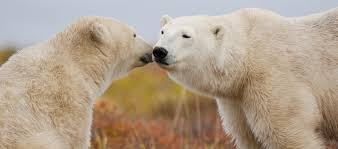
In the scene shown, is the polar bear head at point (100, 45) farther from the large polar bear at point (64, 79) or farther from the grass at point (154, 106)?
the grass at point (154, 106)

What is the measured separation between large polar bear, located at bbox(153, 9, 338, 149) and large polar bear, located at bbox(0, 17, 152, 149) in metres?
0.45

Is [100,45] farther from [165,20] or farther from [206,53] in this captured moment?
[206,53]

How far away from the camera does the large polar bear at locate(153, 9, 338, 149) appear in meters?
6.08

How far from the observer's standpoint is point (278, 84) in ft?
20.1

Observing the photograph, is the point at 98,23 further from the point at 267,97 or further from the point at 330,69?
the point at 330,69

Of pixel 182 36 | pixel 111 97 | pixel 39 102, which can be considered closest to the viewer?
pixel 39 102

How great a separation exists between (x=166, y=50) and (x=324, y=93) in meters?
1.46

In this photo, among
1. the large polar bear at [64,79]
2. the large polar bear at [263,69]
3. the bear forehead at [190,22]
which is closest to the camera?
the large polar bear at [64,79]

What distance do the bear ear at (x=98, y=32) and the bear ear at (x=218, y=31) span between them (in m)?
0.94

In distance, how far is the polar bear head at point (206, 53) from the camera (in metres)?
6.13

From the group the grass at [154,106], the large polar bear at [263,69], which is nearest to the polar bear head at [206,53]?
the large polar bear at [263,69]

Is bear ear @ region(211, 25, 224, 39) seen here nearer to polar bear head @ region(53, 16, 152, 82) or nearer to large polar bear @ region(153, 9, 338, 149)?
large polar bear @ region(153, 9, 338, 149)

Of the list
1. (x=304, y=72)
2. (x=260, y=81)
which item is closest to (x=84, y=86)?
(x=260, y=81)

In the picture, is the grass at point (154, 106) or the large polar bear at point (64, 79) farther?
the grass at point (154, 106)
